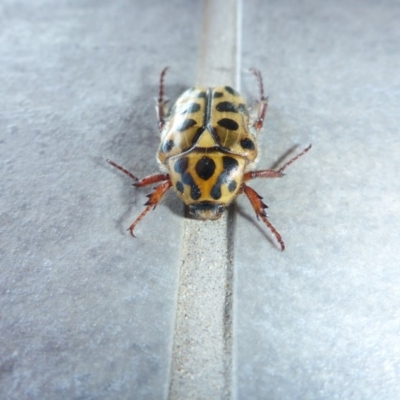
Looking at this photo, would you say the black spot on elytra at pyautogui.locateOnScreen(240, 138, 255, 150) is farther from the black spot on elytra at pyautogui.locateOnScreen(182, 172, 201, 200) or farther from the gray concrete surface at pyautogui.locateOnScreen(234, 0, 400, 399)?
the black spot on elytra at pyautogui.locateOnScreen(182, 172, 201, 200)

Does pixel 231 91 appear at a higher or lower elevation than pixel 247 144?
higher

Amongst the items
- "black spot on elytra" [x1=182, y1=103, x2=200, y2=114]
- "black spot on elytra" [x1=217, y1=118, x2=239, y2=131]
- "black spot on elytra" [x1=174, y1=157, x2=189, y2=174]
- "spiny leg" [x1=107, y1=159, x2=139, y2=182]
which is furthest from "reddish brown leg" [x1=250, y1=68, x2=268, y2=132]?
"spiny leg" [x1=107, y1=159, x2=139, y2=182]

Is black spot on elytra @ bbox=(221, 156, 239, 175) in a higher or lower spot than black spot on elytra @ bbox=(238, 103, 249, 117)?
lower

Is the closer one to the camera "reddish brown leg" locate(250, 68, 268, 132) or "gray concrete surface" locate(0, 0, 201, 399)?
"gray concrete surface" locate(0, 0, 201, 399)

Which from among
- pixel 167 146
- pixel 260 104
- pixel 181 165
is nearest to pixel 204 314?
pixel 181 165

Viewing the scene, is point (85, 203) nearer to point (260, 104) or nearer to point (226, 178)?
point (226, 178)

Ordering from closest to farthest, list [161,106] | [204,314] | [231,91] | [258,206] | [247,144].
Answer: [204,314], [258,206], [247,144], [231,91], [161,106]

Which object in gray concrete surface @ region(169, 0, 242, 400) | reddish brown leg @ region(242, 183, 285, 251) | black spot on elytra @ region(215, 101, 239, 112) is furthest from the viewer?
black spot on elytra @ region(215, 101, 239, 112)

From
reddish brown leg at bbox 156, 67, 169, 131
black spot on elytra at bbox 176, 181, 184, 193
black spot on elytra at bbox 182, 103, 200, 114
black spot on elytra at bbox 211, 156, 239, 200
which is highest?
black spot on elytra at bbox 182, 103, 200, 114

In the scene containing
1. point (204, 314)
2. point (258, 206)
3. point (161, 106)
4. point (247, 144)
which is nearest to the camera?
point (204, 314)
